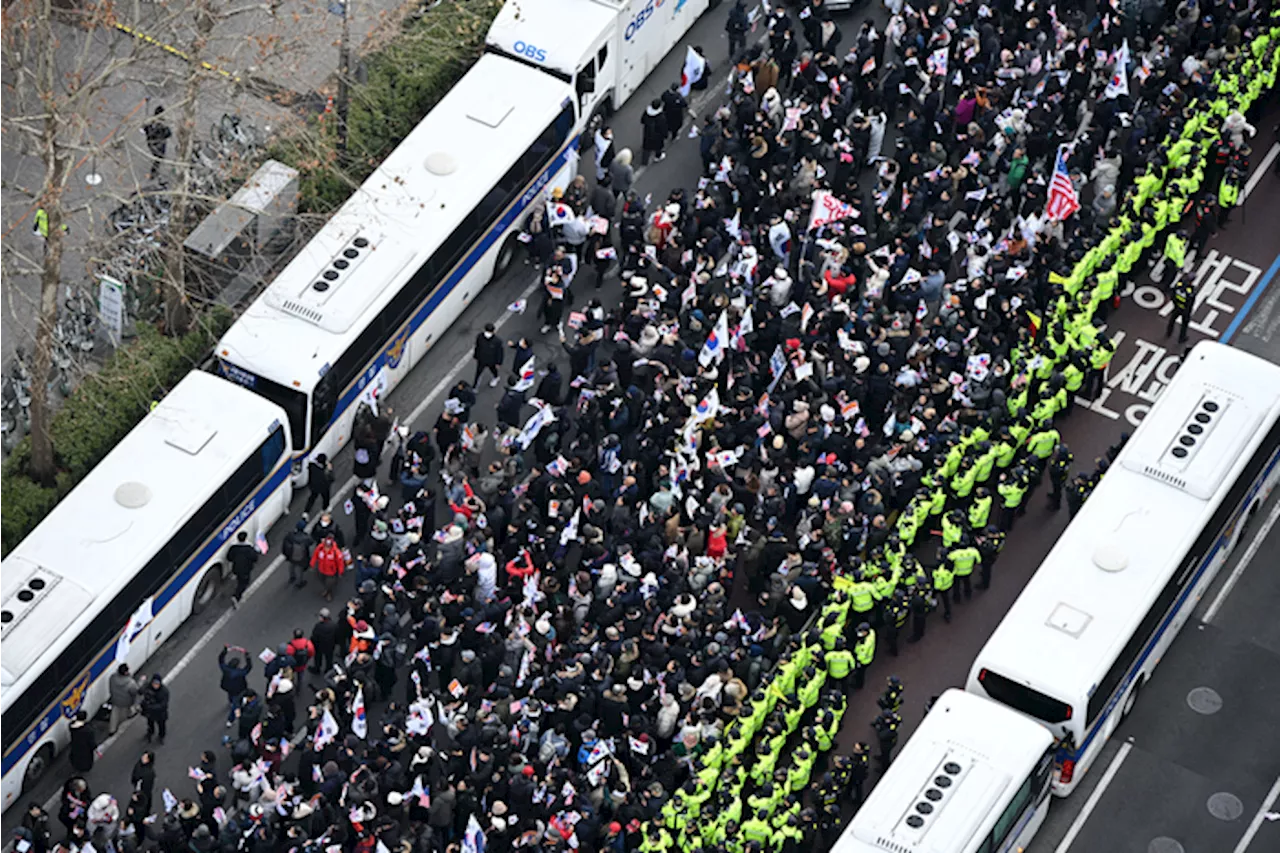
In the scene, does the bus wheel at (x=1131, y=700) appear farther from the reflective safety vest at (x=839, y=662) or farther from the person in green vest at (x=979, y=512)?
the reflective safety vest at (x=839, y=662)

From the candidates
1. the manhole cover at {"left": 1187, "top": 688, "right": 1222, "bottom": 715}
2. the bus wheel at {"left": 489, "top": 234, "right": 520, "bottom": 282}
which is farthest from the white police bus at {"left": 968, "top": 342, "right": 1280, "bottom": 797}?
the bus wheel at {"left": 489, "top": 234, "right": 520, "bottom": 282}

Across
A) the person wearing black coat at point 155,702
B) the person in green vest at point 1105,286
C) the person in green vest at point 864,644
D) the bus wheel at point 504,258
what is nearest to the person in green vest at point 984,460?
the person in green vest at point 864,644

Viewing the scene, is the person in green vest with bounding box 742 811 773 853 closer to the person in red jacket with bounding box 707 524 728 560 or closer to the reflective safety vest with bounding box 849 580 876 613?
the reflective safety vest with bounding box 849 580 876 613

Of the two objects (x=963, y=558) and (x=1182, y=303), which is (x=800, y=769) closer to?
(x=963, y=558)

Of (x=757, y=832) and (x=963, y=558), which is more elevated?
(x=963, y=558)

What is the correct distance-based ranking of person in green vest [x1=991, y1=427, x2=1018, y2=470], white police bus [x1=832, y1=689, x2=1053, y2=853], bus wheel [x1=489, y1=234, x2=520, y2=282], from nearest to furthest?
white police bus [x1=832, y1=689, x2=1053, y2=853] < person in green vest [x1=991, y1=427, x2=1018, y2=470] < bus wheel [x1=489, y1=234, x2=520, y2=282]

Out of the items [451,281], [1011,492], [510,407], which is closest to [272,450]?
[510,407]
